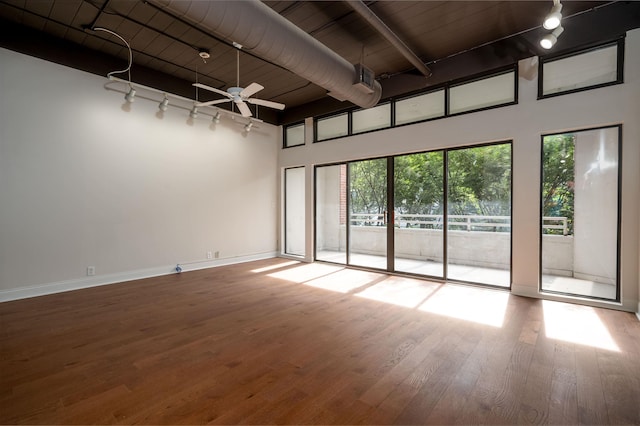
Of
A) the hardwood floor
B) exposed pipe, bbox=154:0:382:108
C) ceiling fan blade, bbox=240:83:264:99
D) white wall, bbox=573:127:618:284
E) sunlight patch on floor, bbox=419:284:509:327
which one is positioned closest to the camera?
the hardwood floor

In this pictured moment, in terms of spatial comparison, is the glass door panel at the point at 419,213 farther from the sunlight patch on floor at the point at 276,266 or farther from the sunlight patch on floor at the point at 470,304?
the sunlight patch on floor at the point at 276,266

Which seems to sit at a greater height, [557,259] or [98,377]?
[557,259]

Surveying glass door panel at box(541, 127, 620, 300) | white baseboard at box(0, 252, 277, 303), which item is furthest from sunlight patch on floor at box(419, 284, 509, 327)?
white baseboard at box(0, 252, 277, 303)

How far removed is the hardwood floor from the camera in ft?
6.13

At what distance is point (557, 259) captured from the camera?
415 centimetres

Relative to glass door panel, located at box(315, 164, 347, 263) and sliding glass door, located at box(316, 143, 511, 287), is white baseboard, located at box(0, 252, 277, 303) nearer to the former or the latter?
glass door panel, located at box(315, 164, 347, 263)

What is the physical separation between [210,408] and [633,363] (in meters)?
3.28

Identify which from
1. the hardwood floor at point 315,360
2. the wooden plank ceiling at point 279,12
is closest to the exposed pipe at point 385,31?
the wooden plank ceiling at point 279,12

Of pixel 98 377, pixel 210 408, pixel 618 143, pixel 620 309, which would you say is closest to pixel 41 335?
pixel 98 377

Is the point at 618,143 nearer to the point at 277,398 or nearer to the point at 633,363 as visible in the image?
the point at 633,363

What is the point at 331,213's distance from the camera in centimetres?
666

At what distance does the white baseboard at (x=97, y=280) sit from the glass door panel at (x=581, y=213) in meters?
5.77

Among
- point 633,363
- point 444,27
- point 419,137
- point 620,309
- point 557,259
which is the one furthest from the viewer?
point 419,137

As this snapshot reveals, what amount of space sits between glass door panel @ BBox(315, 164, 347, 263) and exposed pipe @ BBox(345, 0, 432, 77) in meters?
2.42
